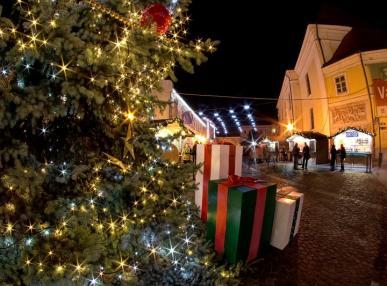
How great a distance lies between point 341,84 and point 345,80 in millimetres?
536

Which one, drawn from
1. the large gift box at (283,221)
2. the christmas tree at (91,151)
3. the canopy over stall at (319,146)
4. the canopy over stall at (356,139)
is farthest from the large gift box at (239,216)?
the canopy over stall at (319,146)

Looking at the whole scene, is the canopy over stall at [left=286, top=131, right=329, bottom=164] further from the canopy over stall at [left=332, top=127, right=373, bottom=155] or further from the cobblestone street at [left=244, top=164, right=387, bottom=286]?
the cobblestone street at [left=244, top=164, right=387, bottom=286]

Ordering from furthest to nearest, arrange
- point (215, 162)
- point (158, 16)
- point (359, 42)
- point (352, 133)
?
point (359, 42)
point (352, 133)
point (215, 162)
point (158, 16)

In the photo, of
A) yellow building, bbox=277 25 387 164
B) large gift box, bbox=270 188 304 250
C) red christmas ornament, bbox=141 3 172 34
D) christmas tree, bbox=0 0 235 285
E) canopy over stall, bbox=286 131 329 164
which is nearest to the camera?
A: christmas tree, bbox=0 0 235 285

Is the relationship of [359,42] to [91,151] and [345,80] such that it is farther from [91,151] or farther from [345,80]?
[91,151]

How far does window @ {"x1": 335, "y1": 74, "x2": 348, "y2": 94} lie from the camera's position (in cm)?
2329

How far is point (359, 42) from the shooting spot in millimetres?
23594

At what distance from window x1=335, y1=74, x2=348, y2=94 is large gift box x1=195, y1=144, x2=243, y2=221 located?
72.6ft

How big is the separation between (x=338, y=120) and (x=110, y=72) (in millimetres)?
24822

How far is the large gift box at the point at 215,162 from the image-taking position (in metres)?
4.43

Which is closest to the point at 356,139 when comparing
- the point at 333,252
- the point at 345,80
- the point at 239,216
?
the point at 345,80

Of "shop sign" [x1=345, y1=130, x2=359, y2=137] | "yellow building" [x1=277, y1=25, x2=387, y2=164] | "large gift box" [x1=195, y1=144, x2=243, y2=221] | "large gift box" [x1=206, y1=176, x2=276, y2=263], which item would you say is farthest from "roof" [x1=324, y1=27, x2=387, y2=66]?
"large gift box" [x1=206, y1=176, x2=276, y2=263]

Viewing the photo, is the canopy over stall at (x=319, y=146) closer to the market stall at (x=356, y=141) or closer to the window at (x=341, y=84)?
the market stall at (x=356, y=141)

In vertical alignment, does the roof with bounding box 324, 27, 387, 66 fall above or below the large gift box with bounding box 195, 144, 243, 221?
above
